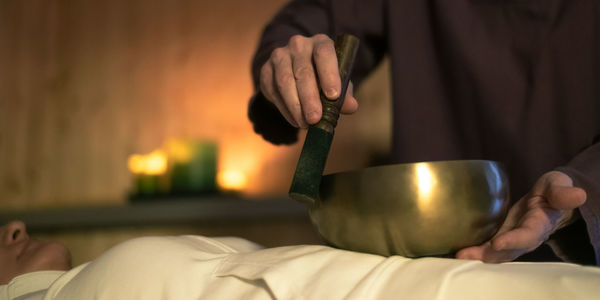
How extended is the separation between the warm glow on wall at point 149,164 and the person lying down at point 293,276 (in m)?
1.31

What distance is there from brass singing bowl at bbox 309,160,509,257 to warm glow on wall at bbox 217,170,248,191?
1.44m

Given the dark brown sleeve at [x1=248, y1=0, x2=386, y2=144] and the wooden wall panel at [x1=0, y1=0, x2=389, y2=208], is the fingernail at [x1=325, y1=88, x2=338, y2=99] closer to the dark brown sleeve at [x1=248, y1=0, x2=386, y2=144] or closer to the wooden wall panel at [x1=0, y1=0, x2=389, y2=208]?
the dark brown sleeve at [x1=248, y1=0, x2=386, y2=144]

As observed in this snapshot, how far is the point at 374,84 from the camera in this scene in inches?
80.1

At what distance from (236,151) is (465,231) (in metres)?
1.64

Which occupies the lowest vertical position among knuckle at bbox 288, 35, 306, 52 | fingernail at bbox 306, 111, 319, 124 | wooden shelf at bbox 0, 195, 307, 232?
wooden shelf at bbox 0, 195, 307, 232

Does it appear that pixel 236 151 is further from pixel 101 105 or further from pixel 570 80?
pixel 570 80

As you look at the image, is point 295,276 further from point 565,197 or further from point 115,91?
point 115,91

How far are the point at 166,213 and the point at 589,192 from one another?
1535mm

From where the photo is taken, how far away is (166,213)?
1887 millimetres

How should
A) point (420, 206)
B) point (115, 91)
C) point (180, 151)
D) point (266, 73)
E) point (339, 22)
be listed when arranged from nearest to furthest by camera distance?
point (420, 206) → point (266, 73) → point (339, 22) → point (180, 151) → point (115, 91)

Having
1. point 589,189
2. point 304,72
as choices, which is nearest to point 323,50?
point 304,72

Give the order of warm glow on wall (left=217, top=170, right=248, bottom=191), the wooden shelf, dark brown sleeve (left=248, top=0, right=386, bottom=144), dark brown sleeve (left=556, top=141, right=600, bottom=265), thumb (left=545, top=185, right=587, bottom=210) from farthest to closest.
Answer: warm glow on wall (left=217, top=170, right=248, bottom=191), the wooden shelf, dark brown sleeve (left=248, top=0, right=386, bottom=144), dark brown sleeve (left=556, top=141, right=600, bottom=265), thumb (left=545, top=185, right=587, bottom=210)

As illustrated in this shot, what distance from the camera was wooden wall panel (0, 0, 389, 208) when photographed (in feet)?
7.05

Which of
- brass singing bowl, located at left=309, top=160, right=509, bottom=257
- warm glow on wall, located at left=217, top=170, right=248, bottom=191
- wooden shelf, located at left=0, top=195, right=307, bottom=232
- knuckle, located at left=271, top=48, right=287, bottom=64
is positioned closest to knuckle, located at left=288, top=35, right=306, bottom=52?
knuckle, located at left=271, top=48, right=287, bottom=64
